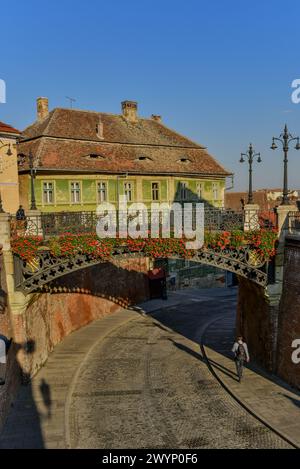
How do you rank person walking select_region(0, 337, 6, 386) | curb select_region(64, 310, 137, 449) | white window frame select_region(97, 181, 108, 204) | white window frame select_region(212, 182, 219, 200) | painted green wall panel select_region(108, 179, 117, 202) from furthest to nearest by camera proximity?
white window frame select_region(212, 182, 219, 200) < painted green wall panel select_region(108, 179, 117, 202) < white window frame select_region(97, 181, 108, 204) < person walking select_region(0, 337, 6, 386) < curb select_region(64, 310, 137, 449)

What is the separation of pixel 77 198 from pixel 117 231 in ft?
43.9

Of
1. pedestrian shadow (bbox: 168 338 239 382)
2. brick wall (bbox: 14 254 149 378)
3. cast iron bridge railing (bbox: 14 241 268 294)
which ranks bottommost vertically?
pedestrian shadow (bbox: 168 338 239 382)

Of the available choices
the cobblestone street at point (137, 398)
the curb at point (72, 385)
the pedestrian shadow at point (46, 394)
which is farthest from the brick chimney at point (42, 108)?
the pedestrian shadow at point (46, 394)

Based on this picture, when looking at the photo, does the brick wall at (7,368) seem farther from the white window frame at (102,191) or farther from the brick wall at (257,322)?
the white window frame at (102,191)

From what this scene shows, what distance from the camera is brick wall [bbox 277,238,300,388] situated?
51.1 ft

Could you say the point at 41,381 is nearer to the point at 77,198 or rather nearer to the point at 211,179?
the point at 77,198

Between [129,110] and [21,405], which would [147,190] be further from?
[21,405]

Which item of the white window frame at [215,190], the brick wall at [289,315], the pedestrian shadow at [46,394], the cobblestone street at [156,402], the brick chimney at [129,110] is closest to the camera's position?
the cobblestone street at [156,402]

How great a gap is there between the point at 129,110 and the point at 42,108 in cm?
798

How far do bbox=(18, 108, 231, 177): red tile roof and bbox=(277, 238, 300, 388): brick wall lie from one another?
665 inches

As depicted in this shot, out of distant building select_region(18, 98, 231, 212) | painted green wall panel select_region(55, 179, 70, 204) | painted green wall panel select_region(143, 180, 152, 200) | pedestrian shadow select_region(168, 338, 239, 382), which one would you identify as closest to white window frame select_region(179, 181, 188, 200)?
distant building select_region(18, 98, 231, 212)

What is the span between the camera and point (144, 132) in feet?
120

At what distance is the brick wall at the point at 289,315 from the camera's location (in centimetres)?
1556

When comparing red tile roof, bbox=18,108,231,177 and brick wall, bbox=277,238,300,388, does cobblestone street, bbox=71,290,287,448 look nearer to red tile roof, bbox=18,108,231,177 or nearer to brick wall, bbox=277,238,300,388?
brick wall, bbox=277,238,300,388
